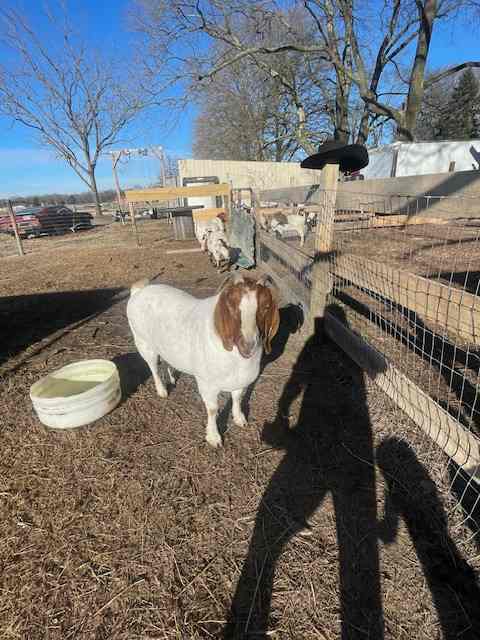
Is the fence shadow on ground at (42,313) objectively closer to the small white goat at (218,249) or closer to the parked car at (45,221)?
the small white goat at (218,249)

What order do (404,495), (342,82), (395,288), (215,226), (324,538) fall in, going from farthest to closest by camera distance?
1. (342,82)
2. (215,226)
3. (395,288)
4. (404,495)
5. (324,538)

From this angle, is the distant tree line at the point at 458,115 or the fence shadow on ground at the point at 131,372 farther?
the distant tree line at the point at 458,115

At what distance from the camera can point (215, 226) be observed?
966 centimetres

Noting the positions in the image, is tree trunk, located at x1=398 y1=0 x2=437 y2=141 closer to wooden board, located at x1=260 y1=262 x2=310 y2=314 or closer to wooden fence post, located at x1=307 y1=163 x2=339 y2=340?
wooden board, located at x1=260 y1=262 x2=310 y2=314

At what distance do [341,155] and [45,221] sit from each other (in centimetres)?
2124

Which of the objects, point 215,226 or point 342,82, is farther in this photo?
point 342,82

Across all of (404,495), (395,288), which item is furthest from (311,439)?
(395,288)

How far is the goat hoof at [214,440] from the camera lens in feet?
9.16

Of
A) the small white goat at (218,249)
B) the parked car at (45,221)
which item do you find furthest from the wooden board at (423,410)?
the parked car at (45,221)

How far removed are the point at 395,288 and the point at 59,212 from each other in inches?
955

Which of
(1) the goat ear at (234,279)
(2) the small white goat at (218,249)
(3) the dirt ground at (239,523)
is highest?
(1) the goat ear at (234,279)

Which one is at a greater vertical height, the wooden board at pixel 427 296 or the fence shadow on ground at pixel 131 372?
the wooden board at pixel 427 296

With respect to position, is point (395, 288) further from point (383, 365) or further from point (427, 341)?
point (427, 341)

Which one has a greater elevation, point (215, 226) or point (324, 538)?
point (215, 226)
